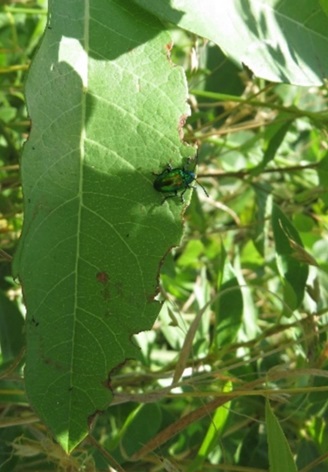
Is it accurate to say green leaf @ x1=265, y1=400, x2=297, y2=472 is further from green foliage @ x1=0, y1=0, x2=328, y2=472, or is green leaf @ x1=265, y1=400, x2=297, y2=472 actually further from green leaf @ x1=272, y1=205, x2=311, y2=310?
green leaf @ x1=272, y1=205, x2=311, y2=310

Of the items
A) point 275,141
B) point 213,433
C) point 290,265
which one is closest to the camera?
point 213,433

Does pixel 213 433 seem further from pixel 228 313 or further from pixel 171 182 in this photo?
pixel 171 182

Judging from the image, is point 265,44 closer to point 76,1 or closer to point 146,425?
point 76,1

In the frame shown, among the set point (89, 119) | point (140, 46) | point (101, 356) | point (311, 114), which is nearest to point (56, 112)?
point (89, 119)

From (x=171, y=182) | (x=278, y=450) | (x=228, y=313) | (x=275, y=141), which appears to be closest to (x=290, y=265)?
(x=228, y=313)

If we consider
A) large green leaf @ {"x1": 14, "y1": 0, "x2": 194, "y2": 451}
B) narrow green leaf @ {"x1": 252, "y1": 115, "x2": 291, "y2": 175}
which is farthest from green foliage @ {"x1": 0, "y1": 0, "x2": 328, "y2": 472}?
narrow green leaf @ {"x1": 252, "y1": 115, "x2": 291, "y2": 175}

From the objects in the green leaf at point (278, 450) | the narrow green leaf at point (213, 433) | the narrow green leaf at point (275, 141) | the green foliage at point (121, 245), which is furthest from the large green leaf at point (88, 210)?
the narrow green leaf at point (275, 141)

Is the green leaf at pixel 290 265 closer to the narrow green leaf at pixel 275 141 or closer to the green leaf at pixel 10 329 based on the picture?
the narrow green leaf at pixel 275 141
